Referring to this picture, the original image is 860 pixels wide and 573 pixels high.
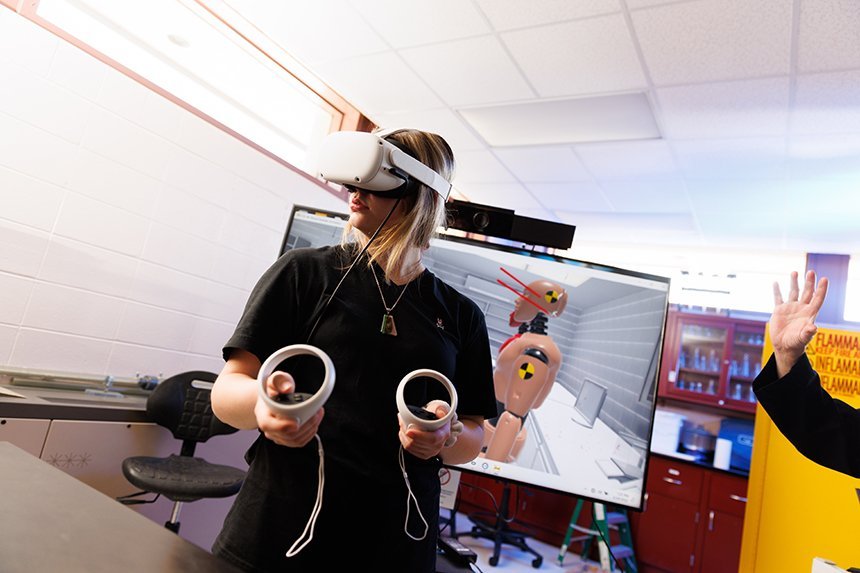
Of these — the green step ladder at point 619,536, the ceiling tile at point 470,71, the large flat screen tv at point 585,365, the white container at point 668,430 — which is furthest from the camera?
the white container at point 668,430

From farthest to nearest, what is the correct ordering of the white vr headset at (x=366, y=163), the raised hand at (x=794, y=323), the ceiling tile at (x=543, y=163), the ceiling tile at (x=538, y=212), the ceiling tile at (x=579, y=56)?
the ceiling tile at (x=538, y=212)
the ceiling tile at (x=543, y=163)
the ceiling tile at (x=579, y=56)
the raised hand at (x=794, y=323)
the white vr headset at (x=366, y=163)

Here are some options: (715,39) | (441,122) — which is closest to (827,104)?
(715,39)

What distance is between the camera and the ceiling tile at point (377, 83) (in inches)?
139

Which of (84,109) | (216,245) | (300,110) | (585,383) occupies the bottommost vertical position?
(585,383)

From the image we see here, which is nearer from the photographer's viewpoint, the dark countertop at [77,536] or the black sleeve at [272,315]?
the dark countertop at [77,536]

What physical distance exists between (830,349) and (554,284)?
2.09 meters

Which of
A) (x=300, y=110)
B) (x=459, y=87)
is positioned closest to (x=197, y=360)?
(x=300, y=110)

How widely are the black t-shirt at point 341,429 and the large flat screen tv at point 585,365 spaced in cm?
121

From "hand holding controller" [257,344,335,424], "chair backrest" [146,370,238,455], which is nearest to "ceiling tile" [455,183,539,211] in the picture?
"chair backrest" [146,370,238,455]

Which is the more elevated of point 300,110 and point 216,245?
point 300,110

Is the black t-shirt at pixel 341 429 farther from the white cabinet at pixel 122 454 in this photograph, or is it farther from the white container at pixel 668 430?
the white container at pixel 668 430

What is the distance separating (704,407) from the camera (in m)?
5.86

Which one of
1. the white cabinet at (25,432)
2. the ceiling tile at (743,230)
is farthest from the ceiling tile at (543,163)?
the white cabinet at (25,432)

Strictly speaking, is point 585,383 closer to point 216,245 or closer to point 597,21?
point 597,21
